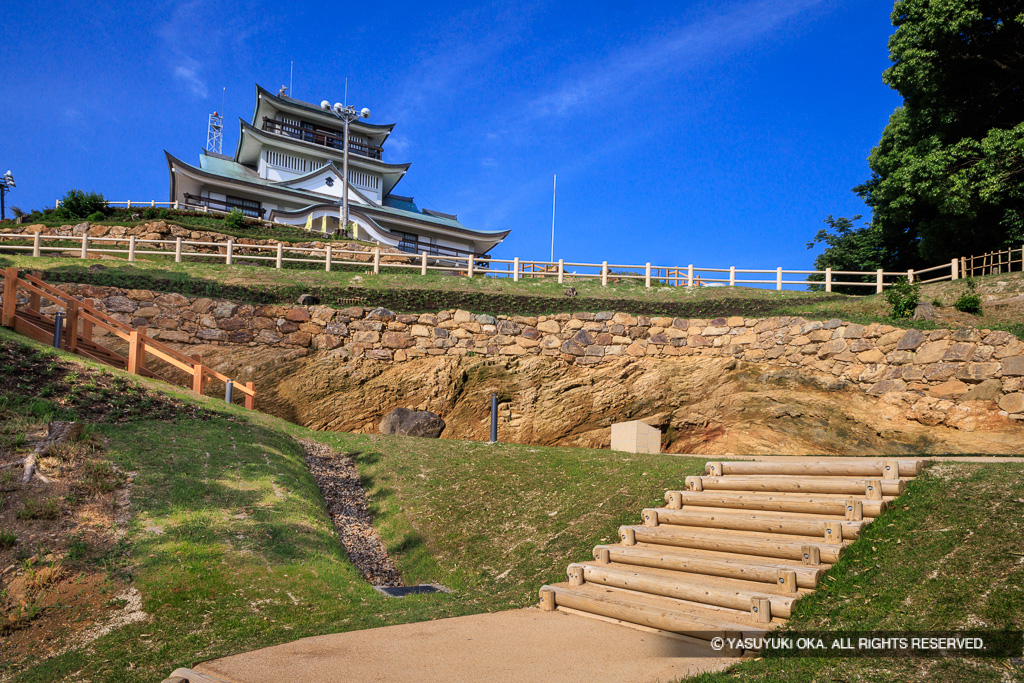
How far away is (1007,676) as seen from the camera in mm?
4102

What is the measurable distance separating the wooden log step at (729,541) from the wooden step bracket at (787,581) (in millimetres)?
442

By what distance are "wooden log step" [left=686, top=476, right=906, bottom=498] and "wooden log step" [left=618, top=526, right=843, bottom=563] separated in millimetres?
955

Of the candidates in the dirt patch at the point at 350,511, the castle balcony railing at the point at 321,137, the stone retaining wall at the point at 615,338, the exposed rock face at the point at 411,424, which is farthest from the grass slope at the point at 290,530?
the castle balcony railing at the point at 321,137

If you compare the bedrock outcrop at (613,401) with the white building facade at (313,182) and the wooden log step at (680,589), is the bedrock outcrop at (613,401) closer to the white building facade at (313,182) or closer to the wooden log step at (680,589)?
the wooden log step at (680,589)

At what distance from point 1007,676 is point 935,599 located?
1.03 meters

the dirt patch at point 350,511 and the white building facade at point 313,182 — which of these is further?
the white building facade at point 313,182

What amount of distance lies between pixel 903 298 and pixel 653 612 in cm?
1658

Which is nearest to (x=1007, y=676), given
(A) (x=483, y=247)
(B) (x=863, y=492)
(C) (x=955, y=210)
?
(B) (x=863, y=492)

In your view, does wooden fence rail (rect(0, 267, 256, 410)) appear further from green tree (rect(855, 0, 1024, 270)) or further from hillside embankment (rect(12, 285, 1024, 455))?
green tree (rect(855, 0, 1024, 270))

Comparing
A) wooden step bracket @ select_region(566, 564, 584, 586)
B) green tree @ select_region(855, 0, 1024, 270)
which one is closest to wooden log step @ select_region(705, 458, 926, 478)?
wooden step bracket @ select_region(566, 564, 584, 586)

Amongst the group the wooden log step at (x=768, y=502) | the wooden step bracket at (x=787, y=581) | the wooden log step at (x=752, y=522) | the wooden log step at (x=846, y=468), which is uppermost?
the wooden log step at (x=846, y=468)

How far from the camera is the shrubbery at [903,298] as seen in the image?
59.9 feet

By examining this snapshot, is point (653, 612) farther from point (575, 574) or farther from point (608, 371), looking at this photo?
point (608, 371)

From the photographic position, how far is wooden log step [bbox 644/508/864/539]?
647 centimetres
